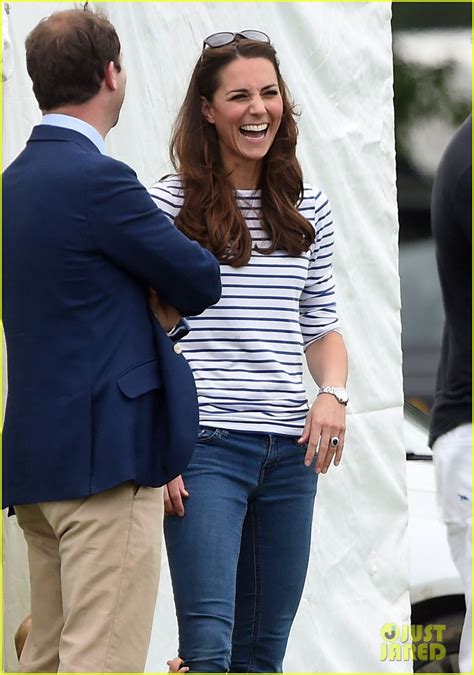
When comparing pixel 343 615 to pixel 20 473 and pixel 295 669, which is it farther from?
pixel 20 473

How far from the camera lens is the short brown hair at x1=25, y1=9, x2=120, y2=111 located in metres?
2.49

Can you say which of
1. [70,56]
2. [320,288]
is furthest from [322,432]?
[70,56]

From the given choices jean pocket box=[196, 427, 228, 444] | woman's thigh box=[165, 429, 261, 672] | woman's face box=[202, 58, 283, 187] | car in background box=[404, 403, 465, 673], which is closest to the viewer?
woman's thigh box=[165, 429, 261, 672]

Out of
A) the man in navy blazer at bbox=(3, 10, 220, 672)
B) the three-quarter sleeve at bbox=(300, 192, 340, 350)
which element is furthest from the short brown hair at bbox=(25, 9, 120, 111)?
the three-quarter sleeve at bbox=(300, 192, 340, 350)

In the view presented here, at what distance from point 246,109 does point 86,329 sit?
750 millimetres

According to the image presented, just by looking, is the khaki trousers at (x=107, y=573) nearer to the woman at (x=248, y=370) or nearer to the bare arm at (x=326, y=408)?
the woman at (x=248, y=370)

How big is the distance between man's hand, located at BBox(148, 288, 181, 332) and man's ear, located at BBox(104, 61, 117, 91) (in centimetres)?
39

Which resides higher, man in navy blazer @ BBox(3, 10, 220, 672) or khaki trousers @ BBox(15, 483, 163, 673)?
man in navy blazer @ BBox(3, 10, 220, 672)

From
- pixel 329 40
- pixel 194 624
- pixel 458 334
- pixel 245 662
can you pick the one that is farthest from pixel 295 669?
pixel 329 40

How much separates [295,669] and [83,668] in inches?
56.1

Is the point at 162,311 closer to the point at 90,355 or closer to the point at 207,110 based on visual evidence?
the point at 90,355

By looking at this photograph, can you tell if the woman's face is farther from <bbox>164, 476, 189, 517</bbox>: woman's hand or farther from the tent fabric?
<bbox>164, 476, 189, 517</bbox>: woman's hand

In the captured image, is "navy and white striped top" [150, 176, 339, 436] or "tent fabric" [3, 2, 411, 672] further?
"tent fabric" [3, 2, 411, 672]

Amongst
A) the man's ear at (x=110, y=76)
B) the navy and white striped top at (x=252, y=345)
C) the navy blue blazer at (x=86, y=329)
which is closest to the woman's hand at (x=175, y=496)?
the navy and white striped top at (x=252, y=345)
